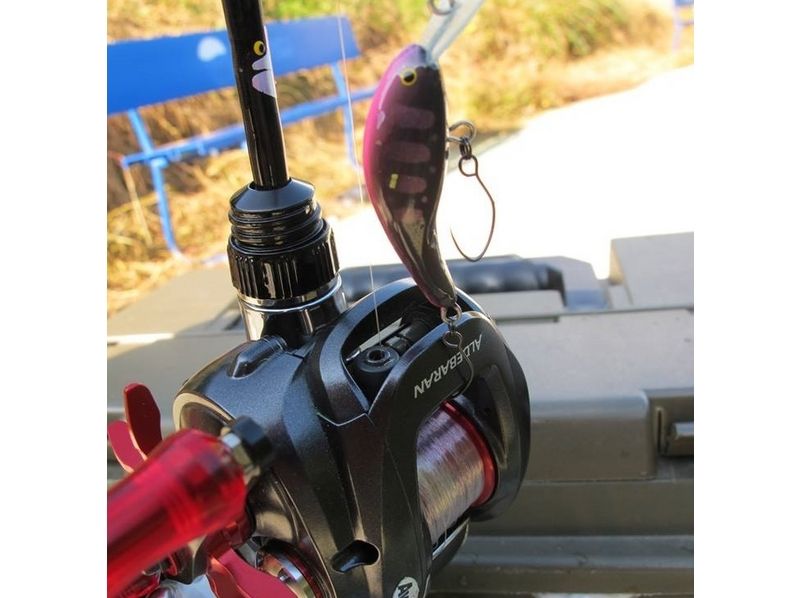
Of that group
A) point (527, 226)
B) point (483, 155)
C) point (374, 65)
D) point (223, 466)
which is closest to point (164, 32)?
point (374, 65)

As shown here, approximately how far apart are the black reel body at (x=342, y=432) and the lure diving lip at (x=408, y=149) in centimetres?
9

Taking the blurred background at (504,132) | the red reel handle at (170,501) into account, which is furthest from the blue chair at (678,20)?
the red reel handle at (170,501)

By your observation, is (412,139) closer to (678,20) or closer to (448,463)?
(448,463)

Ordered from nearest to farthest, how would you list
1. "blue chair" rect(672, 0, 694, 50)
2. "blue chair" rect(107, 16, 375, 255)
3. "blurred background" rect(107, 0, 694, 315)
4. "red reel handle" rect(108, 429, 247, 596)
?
"red reel handle" rect(108, 429, 247, 596) → "blurred background" rect(107, 0, 694, 315) → "blue chair" rect(107, 16, 375, 255) → "blue chair" rect(672, 0, 694, 50)

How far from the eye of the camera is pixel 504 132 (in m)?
3.41

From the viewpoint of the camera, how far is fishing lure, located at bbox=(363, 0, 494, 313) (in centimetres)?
38

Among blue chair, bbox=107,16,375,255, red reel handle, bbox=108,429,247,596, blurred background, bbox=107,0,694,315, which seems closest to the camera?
red reel handle, bbox=108,429,247,596

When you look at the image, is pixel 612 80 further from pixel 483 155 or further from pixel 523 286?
pixel 523 286

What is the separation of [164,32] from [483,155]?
55.7 inches

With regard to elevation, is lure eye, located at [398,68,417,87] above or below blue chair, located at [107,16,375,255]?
above

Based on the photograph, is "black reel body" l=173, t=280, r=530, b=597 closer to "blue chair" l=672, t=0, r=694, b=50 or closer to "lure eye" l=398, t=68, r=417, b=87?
"lure eye" l=398, t=68, r=417, b=87

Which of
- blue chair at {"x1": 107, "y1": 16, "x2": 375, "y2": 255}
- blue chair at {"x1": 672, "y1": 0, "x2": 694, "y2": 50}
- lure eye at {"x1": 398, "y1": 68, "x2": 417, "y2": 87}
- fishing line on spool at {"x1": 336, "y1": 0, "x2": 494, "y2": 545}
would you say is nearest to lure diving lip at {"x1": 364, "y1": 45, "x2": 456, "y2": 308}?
lure eye at {"x1": 398, "y1": 68, "x2": 417, "y2": 87}

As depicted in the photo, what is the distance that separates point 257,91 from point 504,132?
3.03m

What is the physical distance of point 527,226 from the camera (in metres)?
1.96
